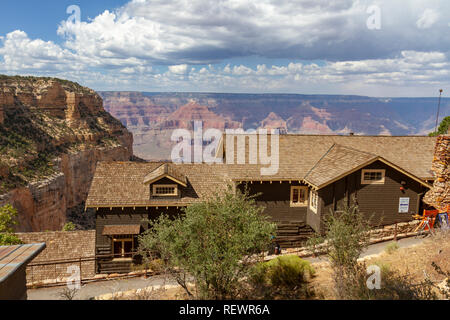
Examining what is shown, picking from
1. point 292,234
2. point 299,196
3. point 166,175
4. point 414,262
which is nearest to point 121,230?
point 166,175

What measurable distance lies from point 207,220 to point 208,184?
13.1 metres

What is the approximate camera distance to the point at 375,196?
71.9ft

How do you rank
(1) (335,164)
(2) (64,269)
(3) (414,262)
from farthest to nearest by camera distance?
(2) (64,269), (1) (335,164), (3) (414,262)

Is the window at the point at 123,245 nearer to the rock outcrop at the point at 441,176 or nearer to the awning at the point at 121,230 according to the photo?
the awning at the point at 121,230

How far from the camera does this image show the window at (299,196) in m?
23.7

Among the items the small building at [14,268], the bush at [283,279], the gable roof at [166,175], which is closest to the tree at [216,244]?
the bush at [283,279]

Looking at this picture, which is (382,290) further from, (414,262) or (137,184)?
(137,184)

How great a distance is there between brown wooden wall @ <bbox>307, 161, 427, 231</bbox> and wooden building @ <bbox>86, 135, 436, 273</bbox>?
63 mm

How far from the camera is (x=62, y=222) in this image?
67000 millimetres

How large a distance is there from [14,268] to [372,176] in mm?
20734

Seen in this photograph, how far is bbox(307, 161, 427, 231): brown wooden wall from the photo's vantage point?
21297mm

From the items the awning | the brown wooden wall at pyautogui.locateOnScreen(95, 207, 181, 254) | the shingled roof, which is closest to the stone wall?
the brown wooden wall at pyautogui.locateOnScreen(95, 207, 181, 254)
